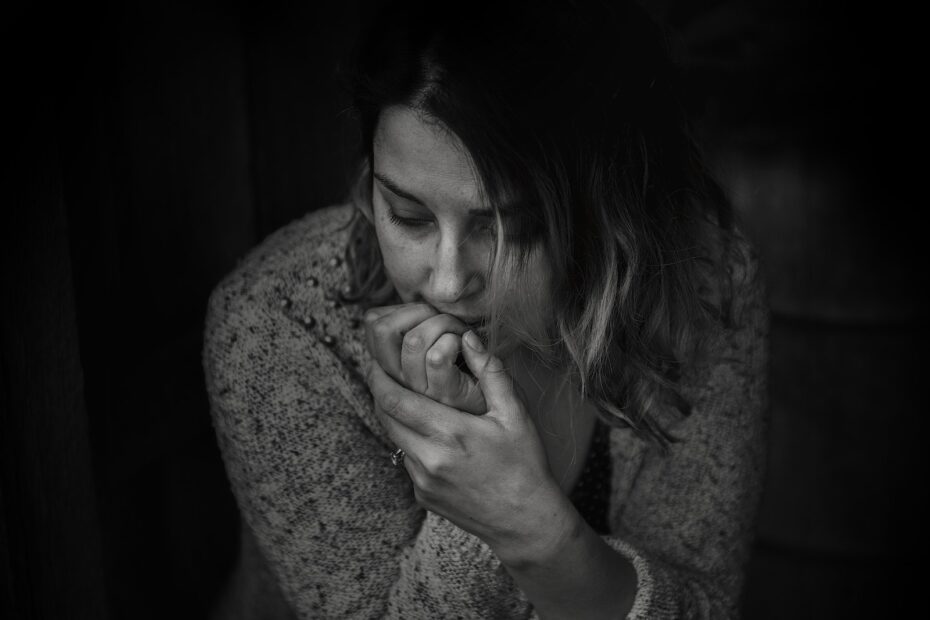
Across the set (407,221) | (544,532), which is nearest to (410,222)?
(407,221)

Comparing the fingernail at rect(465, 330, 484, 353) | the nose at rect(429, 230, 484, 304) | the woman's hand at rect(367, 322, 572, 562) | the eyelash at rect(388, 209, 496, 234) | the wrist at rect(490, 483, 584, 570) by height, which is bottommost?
the wrist at rect(490, 483, 584, 570)

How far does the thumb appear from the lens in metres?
0.84

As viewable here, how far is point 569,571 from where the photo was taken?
84cm

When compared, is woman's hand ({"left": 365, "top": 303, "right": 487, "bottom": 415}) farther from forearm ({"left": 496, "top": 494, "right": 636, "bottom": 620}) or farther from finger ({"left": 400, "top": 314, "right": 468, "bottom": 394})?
forearm ({"left": 496, "top": 494, "right": 636, "bottom": 620})

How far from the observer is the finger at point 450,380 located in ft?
2.73

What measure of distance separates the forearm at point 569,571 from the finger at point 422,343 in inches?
7.5

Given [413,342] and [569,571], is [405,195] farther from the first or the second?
[569,571]

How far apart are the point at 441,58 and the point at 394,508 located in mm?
514

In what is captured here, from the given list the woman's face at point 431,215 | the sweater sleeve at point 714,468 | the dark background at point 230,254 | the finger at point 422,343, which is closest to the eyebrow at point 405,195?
the woman's face at point 431,215

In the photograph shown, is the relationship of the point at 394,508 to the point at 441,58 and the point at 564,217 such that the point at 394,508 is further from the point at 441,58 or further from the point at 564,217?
the point at 441,58

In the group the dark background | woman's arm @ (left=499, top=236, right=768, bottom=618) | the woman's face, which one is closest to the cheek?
the woman's face

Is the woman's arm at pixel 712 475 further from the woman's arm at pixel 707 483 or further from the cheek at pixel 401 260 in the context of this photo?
the cheek at pixel 401 260

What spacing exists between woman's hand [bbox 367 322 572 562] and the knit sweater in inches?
3.0

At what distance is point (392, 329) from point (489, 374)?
0.12m
